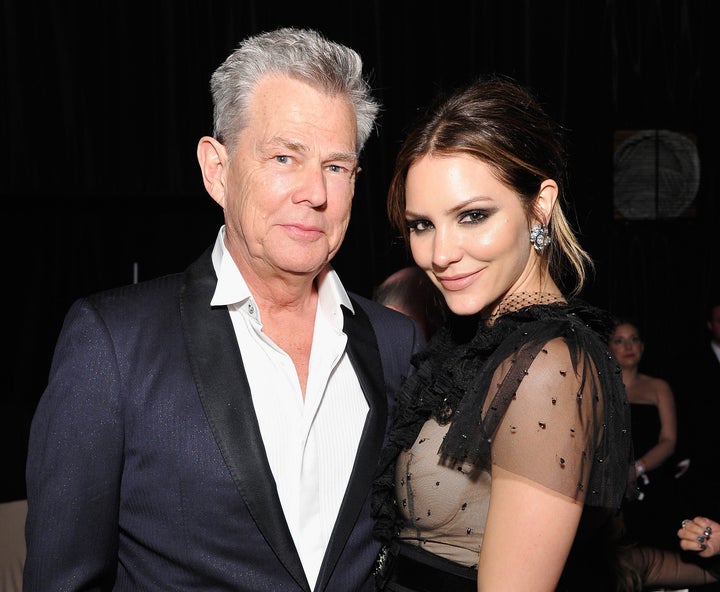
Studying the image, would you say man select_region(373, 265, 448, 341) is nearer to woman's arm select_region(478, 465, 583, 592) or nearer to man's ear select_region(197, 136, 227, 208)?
man's ear select_region(197, 136, 227, 208)

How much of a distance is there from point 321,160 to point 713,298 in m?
4.56

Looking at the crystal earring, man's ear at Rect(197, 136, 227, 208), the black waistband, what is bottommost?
the black waistband

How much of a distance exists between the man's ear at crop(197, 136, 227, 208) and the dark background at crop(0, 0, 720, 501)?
1.80 m

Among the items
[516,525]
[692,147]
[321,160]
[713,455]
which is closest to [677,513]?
[713,455]

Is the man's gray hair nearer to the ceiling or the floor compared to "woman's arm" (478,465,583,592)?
nearer to the ceiling

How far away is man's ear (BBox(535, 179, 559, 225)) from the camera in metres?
1.92

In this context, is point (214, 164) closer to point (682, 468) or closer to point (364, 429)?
point (364, 429)

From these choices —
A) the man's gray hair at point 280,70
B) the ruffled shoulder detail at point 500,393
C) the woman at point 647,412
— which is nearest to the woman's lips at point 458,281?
the ruffled shoulder detail at point 500,393

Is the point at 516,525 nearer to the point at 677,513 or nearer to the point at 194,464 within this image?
the point at 194,464

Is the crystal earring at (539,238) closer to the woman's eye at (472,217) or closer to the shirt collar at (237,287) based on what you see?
the woman's eye at (472,217)

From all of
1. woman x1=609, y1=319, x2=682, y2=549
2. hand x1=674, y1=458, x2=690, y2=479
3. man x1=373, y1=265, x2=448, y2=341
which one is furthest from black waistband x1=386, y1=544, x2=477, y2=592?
hand x1=674, y1=458, x2=690, y2=479

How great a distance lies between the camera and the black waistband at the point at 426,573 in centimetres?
179

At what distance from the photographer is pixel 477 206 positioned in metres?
1.83

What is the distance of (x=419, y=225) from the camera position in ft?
6.43
